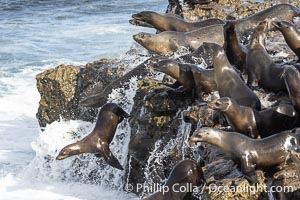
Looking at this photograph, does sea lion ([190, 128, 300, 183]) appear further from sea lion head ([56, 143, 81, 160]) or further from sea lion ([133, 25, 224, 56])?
sea lion ([133, 25, 224, 56])

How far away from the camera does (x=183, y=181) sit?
254 inches

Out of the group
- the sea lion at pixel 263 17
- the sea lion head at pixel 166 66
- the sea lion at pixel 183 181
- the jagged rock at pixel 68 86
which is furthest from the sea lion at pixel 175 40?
the sea lion at pixel 183 181

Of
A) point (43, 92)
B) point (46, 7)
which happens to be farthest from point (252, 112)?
point (46, 7)

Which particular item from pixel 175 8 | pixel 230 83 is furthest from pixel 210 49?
pixel 175 8

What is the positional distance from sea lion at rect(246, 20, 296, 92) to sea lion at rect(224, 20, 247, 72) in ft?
0.91

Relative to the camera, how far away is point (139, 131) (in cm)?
→ 863

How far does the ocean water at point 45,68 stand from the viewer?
9648 mm

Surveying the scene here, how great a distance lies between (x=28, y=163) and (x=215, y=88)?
14.1 feet

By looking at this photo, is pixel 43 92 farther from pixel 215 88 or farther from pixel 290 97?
pixel 290 97

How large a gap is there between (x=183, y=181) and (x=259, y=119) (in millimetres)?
1154

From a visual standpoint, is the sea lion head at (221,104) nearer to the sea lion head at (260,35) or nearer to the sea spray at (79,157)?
the sea lion head at (260,35)

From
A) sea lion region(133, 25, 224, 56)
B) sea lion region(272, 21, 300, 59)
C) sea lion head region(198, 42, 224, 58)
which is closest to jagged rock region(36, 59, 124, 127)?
sea lion region(133, 25, 224, 56)

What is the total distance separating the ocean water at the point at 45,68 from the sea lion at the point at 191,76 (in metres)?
1.19

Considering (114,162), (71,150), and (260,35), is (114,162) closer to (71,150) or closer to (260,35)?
(71,150)
